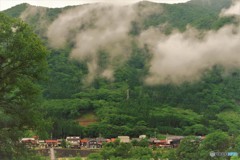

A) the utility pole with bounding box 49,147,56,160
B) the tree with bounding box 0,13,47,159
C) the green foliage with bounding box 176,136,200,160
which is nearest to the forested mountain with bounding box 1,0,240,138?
the utility pole with bounding box 49,147,56,160

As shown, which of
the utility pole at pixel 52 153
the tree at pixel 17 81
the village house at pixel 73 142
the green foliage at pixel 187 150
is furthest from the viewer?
the village house at pixel 73 142

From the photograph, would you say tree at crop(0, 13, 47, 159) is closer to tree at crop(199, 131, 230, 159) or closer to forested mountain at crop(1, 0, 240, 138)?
tree at crop(199, 131, 230, 159)

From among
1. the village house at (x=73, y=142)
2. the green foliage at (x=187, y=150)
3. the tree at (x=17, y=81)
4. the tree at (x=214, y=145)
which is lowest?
the village house at (x=73, y=142)

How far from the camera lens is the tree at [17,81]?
17297 millimetres

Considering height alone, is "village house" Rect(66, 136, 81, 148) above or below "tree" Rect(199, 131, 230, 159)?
below

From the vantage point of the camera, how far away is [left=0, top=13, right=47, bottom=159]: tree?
17.3m

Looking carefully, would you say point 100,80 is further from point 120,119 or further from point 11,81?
point 11,81

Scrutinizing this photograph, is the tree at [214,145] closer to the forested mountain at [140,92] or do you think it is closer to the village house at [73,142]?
the forested mountain at [140,92]

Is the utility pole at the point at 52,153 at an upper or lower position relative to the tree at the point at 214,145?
lower

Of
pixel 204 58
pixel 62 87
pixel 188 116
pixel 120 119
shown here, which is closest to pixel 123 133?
pixel 120 119

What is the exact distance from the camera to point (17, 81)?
17953 mm

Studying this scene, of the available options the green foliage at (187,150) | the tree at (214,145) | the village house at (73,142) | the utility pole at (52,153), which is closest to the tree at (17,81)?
the tree at (214,145)

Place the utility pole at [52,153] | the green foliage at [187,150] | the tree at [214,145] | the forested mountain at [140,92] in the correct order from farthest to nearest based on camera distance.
A: the forested mountain at [140,92], the utility pole at [52,153], the green foliage at [187,150], the tree at [214,145]

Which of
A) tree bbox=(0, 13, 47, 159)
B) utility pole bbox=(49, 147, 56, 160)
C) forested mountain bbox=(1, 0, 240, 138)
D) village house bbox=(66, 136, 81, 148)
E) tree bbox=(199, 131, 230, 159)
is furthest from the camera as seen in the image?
forested mountain bbox=(1, 0, 240, 138)
